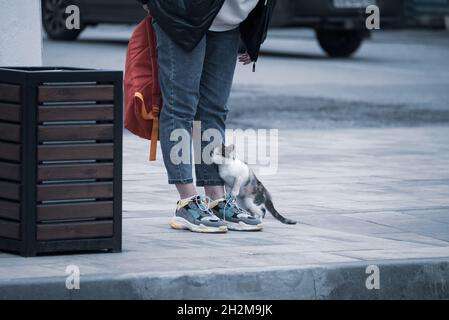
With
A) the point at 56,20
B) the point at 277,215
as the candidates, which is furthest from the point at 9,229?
the point at 56,20

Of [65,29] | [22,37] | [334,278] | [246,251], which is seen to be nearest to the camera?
[334,278]

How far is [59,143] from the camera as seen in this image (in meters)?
5.49

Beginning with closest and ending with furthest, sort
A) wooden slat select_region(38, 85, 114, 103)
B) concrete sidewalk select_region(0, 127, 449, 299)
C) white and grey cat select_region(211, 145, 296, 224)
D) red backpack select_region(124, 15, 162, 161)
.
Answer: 1. concrete sidewalk select_region(0, 127, 449, 299)
2. wooden slat select_region(38, 85, 114, 103)
3. red backpack select_region(124, 15, 162, 161)
4. white and grey cat select_region(211, 145, 296, 224)

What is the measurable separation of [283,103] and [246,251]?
7.91 meters

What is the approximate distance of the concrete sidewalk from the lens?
507 cm

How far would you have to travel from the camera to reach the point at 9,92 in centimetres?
546

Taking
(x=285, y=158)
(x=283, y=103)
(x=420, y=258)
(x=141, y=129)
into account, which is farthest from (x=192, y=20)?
(x=283, y=103)

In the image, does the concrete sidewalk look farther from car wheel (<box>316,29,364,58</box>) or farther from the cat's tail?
car wheel (<box>316,29,364,58</box>)

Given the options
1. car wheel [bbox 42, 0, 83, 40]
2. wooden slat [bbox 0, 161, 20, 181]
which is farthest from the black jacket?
car wheel [bbox 42, 0, 83, 40]

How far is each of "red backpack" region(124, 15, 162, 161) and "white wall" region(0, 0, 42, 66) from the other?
19.2 inches

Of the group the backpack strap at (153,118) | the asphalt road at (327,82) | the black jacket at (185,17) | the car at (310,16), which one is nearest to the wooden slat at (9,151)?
the backpack strap at (153,118)

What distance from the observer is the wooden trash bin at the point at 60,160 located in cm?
542

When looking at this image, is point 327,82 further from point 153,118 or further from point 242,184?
point 153,118

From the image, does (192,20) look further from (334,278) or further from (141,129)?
(334,278)
